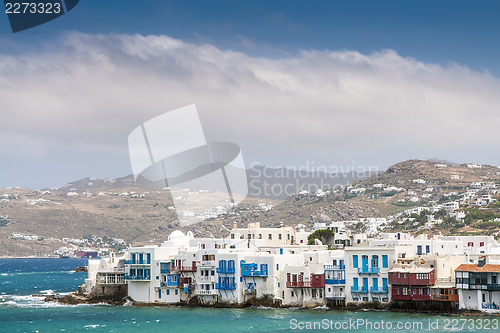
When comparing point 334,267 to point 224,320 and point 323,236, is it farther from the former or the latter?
point 323,236

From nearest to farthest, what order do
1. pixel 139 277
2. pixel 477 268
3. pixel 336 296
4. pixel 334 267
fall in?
1. pixel 477 268
2. pixel 336 296
3. pixel 334 267
4. pixel 139 277

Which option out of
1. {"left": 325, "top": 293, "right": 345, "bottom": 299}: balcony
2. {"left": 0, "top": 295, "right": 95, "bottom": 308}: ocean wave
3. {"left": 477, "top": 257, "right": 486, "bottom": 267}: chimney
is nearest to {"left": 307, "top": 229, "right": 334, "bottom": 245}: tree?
{"left": 325, "top": 293, "right": 345, "bottom": 299}: balcony

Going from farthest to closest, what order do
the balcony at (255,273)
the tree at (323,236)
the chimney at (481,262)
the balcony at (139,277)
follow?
the tree at (323,236) → the balcony at (139,277) → the balcony at (255,273) → the chimney at (481,262)

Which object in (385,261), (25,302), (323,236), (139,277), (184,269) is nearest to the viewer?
(385,261)

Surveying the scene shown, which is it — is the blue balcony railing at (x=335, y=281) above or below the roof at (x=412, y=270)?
below

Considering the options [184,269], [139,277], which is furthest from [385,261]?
[139,277]

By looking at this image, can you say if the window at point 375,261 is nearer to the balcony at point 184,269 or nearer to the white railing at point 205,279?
the white railing at point 205,279

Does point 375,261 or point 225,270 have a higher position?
point 375,261

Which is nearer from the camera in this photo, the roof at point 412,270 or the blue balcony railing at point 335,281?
the roof at point 412,270

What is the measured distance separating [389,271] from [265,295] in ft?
31.9

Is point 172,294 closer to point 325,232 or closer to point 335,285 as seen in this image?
point 335,285

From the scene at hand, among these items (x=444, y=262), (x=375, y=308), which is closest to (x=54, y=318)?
(x=375, y=308)

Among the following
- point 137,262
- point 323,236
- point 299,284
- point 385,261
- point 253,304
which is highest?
point 323,236

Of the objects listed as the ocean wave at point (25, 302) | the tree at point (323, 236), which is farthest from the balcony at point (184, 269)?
the tree at point (323, 236)
